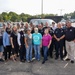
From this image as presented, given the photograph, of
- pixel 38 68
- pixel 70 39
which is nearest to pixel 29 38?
pixel 38 68

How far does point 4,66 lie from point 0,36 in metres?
1.61

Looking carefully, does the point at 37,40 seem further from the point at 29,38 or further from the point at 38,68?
the point at 38,68

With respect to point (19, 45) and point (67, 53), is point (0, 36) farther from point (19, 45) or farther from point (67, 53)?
point (67, 53)

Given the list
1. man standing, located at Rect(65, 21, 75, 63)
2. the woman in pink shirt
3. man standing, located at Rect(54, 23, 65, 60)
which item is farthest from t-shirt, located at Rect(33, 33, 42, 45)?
man standing, located at Rect(65, 21, 75, 63)

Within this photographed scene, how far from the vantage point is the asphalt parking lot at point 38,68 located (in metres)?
8.62

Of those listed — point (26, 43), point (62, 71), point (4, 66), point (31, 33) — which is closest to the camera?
point (62, 71)

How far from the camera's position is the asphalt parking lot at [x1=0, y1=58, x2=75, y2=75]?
8.62 metres

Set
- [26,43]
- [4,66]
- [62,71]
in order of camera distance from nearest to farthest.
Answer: [62,71]
[4,66]
[26,43]

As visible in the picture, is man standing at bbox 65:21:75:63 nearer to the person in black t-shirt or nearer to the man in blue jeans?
the man in blue jeans

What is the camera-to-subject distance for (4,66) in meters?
9.80

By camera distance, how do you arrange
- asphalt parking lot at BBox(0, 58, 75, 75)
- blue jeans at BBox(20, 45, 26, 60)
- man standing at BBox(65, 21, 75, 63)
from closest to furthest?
asphalt parking lot at BBox(0, 58, 75, 75) → man standing at BBox(65, 21, 75, 63) → blue jeans at BBox(20, 45, 26, 60)

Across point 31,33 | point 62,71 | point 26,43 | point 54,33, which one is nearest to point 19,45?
point 26,43

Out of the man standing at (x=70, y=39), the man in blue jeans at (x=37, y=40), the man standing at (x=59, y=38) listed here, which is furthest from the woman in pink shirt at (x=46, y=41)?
the man standing at (x=70, y=39)

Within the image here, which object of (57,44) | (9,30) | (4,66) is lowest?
(4,66)
